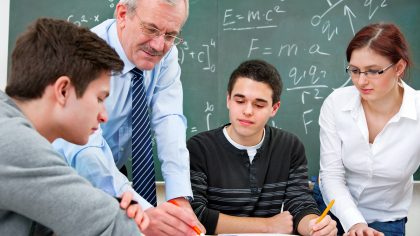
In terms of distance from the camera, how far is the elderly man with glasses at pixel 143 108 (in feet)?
5.17

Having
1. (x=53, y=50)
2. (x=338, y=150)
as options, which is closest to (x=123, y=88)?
(x=53, y=50)

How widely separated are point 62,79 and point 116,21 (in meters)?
0.91

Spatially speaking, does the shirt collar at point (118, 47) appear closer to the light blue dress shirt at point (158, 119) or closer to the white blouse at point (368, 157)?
the light blue dress shirt at point (158, 119)

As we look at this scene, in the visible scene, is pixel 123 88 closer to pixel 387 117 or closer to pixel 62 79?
pixel 62 79

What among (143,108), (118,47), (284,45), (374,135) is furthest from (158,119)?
(284,45)

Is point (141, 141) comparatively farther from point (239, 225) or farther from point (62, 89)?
point (62, 89)

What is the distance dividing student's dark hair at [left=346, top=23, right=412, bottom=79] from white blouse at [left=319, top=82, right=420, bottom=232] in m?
0.20

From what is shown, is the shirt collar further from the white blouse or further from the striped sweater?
the white blouse

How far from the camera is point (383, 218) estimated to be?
7.39ft

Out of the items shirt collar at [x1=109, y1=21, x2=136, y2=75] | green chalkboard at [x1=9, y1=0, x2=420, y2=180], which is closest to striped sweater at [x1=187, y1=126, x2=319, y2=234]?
shirt collar at [x1=109, y1=21, x2=136, y2=75]

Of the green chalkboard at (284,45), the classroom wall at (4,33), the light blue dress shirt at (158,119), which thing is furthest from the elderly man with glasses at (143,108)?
the classroom wall at (4,33)

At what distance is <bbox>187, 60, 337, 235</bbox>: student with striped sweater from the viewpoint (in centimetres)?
203

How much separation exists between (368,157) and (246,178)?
596 mm

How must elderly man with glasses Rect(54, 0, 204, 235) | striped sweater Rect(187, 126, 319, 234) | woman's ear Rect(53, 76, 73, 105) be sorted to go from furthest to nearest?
striped sweater Rect(187, 126, 319, 234) < elderly man with glasses Rect(54, 0, 204, 235) < woman's ear Rect(53, 76, 73, 105)
